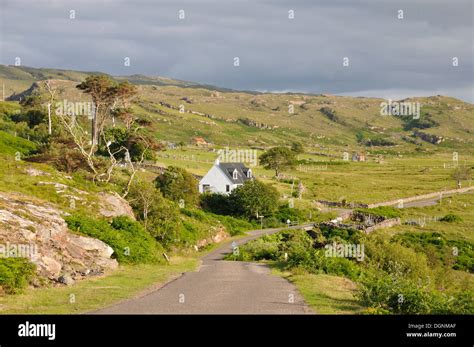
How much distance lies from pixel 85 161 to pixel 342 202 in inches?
1883

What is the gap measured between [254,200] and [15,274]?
170ft

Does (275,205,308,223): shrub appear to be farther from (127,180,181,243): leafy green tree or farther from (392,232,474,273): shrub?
(127,180,181,243): leafy green tree

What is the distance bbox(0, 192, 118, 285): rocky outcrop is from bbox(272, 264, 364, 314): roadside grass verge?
29.6 ft

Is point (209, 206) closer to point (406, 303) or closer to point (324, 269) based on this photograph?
point (324, 269)

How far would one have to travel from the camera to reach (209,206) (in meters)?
74.6

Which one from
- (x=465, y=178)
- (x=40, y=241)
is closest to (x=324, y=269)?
(x=40, y=241)

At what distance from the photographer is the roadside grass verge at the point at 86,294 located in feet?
60.8

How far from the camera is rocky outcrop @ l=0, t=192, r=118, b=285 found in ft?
79.0

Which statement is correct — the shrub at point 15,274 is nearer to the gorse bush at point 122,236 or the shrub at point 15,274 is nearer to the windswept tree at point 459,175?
the gorse bush at point 122,236

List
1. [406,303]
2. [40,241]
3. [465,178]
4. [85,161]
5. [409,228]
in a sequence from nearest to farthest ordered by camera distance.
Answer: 1. [406,303]
2. [40,241]
3. [85,161]
4. [409,228]
5. [465,178]
